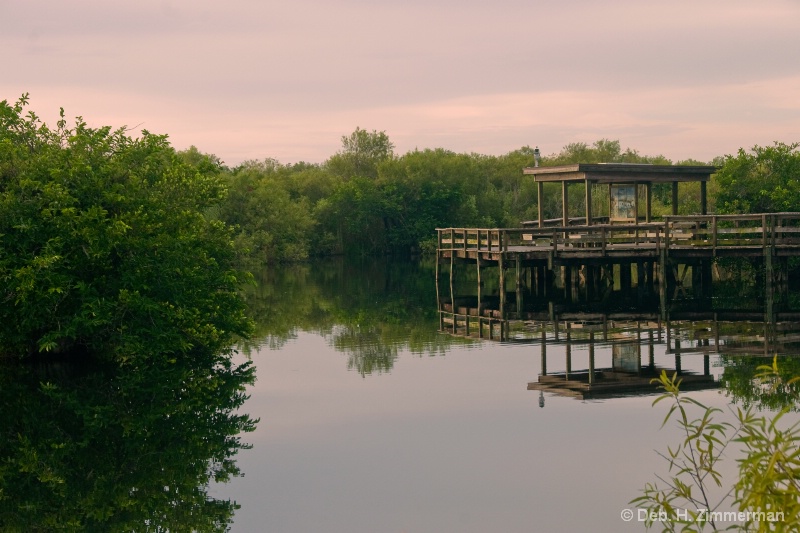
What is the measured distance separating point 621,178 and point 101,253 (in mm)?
21912

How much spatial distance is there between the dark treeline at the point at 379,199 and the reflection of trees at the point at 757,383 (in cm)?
4448

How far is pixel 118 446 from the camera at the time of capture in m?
15.3

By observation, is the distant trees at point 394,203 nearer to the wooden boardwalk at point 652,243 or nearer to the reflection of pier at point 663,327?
the wooden boardwalk at point 652,243

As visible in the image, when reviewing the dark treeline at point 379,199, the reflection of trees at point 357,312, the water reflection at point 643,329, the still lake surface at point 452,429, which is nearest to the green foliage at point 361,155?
the dark treeline at point 379,199

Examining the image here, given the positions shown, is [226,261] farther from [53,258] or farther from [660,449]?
[660,449]

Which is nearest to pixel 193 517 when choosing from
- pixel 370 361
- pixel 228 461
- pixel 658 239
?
pixel 228 461

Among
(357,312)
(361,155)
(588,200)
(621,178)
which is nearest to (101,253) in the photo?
(357,312)

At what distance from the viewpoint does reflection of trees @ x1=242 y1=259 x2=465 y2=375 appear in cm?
2612

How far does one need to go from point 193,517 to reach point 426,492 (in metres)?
2.73

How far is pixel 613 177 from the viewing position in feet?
122

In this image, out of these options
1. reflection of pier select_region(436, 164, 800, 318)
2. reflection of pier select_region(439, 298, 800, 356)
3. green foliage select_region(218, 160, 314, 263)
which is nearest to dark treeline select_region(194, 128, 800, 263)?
green foliage select_region(218, 160, 314, 263)

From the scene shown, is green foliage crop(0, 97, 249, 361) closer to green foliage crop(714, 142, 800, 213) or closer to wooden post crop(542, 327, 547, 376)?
wooden post crop(542, 327, 547, 376)

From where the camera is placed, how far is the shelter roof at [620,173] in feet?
119

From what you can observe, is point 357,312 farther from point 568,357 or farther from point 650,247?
point 568,357
